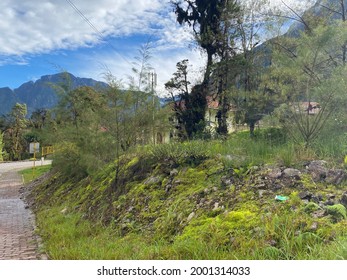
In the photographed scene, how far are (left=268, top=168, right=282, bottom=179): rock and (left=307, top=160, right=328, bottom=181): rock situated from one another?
45cm

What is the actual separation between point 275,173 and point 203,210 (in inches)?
48.5

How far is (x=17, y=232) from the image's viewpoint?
7410 millimetres

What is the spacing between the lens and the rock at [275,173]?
17.5 feet

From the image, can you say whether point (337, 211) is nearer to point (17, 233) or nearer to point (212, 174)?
A: point (212, 174)

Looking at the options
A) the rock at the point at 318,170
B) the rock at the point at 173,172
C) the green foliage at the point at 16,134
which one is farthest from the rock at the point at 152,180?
the green foliage at the point at 16,134

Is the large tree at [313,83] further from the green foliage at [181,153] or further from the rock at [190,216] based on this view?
the rock at [190,216]

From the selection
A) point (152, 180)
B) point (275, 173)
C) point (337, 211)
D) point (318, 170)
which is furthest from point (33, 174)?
point (337, 211)

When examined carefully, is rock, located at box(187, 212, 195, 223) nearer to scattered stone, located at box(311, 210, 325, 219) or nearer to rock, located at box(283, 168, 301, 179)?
rock, located at box(283, 168, 301, 179)

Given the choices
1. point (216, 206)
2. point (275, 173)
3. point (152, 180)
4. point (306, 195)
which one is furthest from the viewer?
point (152, 180)

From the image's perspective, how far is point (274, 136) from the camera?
9.20m

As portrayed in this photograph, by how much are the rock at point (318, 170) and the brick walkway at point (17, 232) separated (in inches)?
166

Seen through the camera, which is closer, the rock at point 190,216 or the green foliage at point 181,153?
the rock at point 190,216

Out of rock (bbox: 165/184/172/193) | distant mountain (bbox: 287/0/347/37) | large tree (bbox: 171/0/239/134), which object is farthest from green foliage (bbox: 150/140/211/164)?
large tree (bbox: 171/0/239/134)

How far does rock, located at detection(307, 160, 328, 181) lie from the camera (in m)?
5.27
